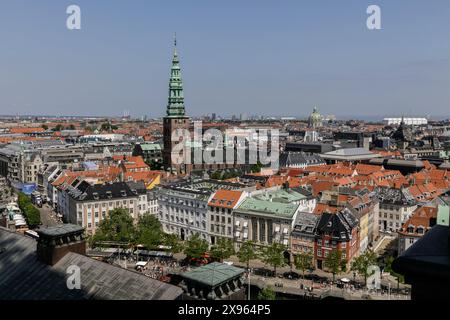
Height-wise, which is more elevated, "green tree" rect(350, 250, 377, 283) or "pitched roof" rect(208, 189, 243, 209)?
"pitched roof" rect(208, 189, 243, 209)

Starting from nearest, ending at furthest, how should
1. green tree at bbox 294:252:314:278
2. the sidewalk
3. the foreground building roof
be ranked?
the foreground building roof < the sidewalk < green tree at bbox 294:252:314:278

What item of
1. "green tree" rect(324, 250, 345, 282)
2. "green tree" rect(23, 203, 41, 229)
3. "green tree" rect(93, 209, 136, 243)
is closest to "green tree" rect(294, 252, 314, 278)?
"green tree" rect(324, 250, 345, 282)

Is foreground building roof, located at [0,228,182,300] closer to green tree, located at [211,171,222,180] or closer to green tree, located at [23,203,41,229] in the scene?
green tree, located at [23,203,41,229]

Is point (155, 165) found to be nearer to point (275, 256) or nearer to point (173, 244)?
point (173, 244)

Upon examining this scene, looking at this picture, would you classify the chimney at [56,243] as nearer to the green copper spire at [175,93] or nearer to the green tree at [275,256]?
the green tree at [275,256]

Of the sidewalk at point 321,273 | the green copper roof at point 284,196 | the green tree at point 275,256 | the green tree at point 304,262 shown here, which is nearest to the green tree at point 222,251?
the sidewalk at point 321,273
